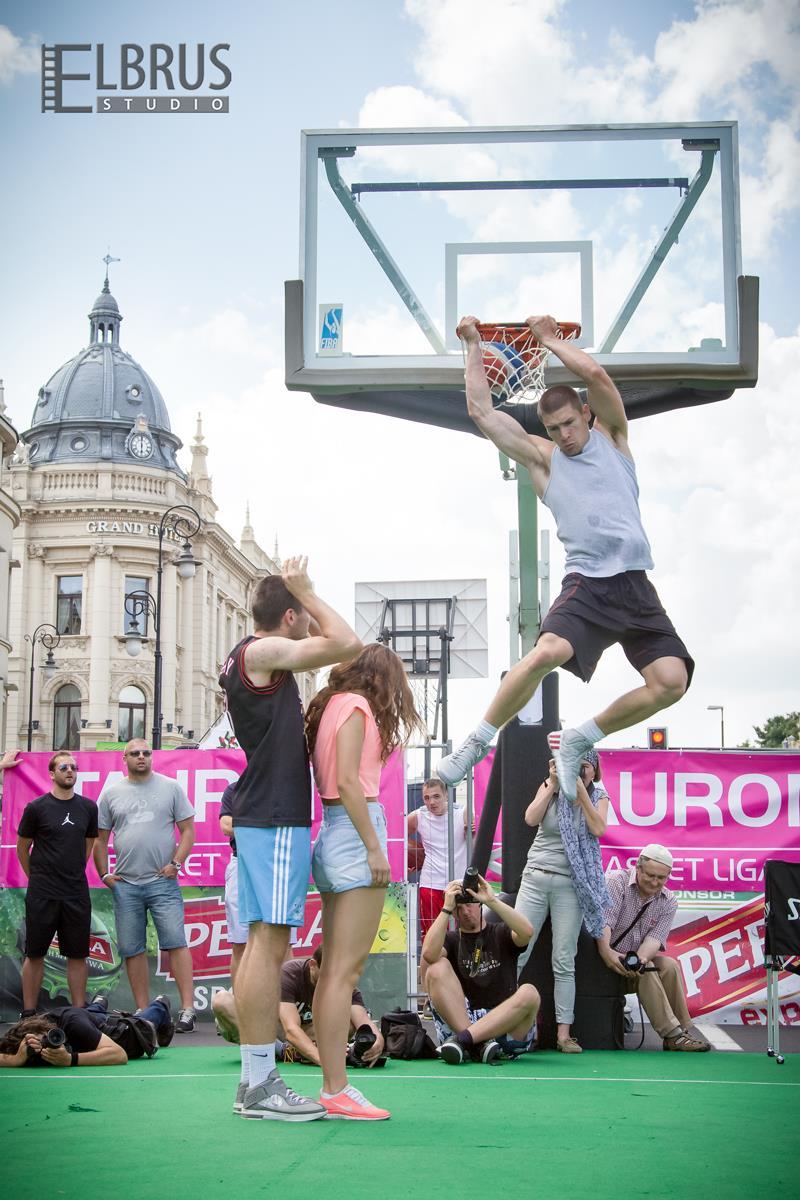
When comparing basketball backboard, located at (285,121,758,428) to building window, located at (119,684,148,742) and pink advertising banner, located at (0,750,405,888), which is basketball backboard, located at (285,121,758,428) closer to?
pink advertising banner, located at (0,750,405,888)

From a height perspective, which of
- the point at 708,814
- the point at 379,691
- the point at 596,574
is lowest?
the point at 708,814

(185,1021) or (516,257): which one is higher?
(516,257)

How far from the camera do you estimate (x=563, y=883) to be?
28.1 feet

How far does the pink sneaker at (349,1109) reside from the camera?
4.96 meters

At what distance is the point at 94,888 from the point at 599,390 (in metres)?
7.09

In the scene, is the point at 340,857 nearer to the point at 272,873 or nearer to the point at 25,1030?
the point at 272,873

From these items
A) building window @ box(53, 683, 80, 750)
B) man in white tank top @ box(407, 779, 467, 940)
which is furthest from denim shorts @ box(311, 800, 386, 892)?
building window @ box(53, 683, 80, 750)

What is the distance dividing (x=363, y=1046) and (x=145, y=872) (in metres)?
2.88

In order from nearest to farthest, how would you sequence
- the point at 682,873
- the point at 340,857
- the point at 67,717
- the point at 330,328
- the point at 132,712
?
the point at 340,857, the point at 330,328, the point at 682,873, the point at 67,717, the point at 132,712

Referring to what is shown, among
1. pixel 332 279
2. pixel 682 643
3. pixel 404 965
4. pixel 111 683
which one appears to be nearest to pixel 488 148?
pixel 332 279

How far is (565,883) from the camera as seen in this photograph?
8578 millimetres

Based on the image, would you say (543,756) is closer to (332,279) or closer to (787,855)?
(787,855)

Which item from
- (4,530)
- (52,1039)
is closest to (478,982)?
(52,1039)

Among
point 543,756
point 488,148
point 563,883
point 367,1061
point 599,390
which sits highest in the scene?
point 488,148
